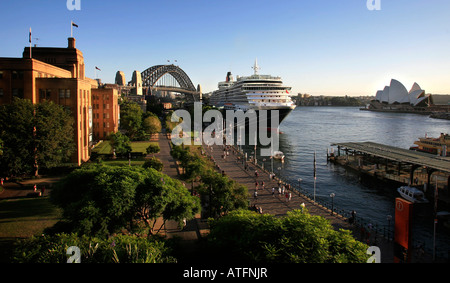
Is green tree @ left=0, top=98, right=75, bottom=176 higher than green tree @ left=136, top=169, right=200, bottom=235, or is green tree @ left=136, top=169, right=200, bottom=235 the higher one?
green tree @ left=0, top=98, right=75, bottom=176

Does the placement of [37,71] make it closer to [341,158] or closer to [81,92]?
[81,92]

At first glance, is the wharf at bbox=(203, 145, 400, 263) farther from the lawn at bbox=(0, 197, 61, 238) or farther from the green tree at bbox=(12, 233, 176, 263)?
the lawn at bbox=(0, 197, 61, 238)

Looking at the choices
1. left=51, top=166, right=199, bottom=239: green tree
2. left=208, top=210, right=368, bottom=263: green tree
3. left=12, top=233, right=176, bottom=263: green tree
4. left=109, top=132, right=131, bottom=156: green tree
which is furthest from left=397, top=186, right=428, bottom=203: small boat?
left=109, top=132, right=131, bottom=156: green tree

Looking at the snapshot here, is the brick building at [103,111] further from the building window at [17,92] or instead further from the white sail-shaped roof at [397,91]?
the white sail-shaped roof at [397,91]

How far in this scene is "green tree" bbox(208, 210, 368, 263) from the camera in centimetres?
916

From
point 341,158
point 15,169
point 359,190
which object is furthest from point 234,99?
point 15,169

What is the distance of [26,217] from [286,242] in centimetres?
1523

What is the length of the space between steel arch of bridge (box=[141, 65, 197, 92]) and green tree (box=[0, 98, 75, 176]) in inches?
5958

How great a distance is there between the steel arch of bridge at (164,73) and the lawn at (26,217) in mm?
159388

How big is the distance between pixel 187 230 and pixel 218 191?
8.78 feet

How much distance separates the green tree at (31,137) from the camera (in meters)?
23.1

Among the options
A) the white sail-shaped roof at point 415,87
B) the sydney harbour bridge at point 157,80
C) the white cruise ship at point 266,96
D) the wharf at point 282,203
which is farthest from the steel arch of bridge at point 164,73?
the wharf at point 282,203

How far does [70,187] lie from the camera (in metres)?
15.4

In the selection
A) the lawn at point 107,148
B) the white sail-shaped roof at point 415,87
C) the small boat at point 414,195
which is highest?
the white sail-shaped roof at point 415,87
